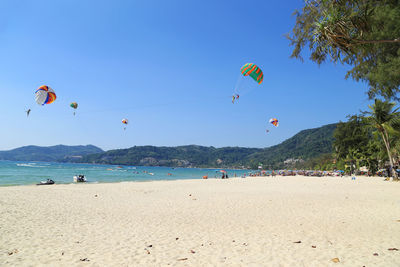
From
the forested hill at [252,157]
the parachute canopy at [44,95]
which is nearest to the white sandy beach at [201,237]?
the parachute canopy at [44,95]

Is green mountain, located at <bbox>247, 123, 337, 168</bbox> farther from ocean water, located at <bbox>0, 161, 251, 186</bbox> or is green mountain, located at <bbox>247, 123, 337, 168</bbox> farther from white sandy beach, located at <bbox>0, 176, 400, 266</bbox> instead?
white sandy beach, located at <bbox>0, 176, 400, 266</bbox>

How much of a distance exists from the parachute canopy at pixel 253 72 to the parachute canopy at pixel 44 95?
52.6ft

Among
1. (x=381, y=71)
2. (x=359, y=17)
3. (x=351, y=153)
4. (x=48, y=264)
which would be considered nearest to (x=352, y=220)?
(x=381, y=71)

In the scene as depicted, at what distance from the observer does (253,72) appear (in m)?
16.8

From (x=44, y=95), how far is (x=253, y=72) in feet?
55.5

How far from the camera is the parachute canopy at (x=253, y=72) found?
16734 millimetres

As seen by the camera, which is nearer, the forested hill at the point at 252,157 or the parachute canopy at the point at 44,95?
the parachute canopy at the point at 44,95

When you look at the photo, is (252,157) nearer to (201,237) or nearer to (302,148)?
(302,148)

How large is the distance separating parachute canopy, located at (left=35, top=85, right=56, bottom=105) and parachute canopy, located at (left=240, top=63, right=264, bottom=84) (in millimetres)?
16029

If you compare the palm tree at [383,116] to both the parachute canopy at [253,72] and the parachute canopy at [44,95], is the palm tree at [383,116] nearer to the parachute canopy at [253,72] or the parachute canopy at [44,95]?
the parachute canopy at [253,72]

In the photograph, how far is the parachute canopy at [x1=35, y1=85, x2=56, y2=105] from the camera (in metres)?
18.9

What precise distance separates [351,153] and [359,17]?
167ft

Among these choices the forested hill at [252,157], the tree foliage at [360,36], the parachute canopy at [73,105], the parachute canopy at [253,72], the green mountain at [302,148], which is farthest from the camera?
the forested hill at [252,157]

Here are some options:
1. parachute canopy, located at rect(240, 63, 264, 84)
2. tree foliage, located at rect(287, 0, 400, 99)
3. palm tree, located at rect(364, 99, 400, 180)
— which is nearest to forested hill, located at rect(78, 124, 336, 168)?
palm tree, located at rect(364, 99, 400, 180)
